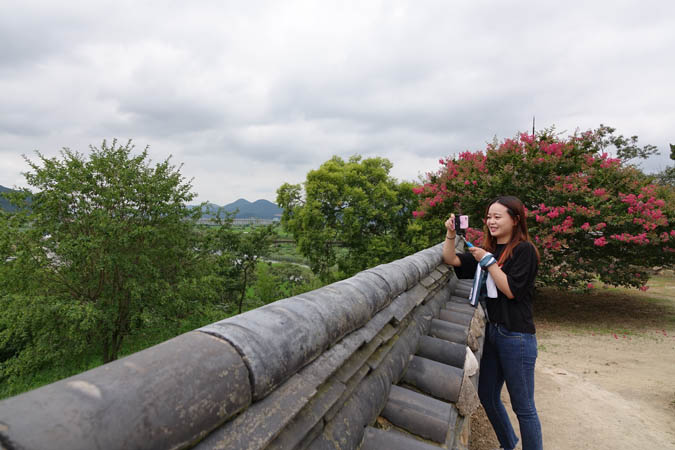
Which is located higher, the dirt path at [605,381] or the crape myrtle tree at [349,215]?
the crape myrtle tree at [349,215]

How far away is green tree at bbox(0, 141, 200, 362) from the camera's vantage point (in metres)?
11.4

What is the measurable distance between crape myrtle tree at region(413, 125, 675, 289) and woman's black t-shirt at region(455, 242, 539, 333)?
28.1 ft

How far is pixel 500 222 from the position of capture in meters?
2.67

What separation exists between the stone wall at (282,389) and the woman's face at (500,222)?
908 mm

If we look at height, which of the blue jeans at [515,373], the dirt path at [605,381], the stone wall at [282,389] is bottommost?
the dirt path at [605,381]

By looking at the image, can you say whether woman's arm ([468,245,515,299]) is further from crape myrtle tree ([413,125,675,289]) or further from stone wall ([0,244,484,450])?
crape myrtle tree ([413,125,675,289])

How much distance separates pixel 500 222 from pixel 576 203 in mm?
9803

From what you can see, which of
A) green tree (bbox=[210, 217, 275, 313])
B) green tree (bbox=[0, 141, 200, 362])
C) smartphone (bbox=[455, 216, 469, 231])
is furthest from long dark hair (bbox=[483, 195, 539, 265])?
green tree (bbox=[210, 217, 275, 313])

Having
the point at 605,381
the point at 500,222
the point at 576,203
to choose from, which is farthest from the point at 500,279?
the point at 576,203

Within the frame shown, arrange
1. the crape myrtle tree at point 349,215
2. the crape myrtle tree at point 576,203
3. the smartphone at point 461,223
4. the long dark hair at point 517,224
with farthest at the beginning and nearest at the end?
the crape myrtle tree at point 349,215, the crape myrtle tree at point 576,203, the smartphone at point 461,223, the long dark hair at point 517,224

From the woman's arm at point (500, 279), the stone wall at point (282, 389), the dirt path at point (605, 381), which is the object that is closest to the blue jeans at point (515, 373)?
the stone wall at point (282, 389)

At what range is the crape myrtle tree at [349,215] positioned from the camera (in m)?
20.8

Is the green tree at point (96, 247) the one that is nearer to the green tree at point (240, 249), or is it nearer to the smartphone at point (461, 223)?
the green tree at point (240, 249)

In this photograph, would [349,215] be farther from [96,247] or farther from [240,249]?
[96,247]
